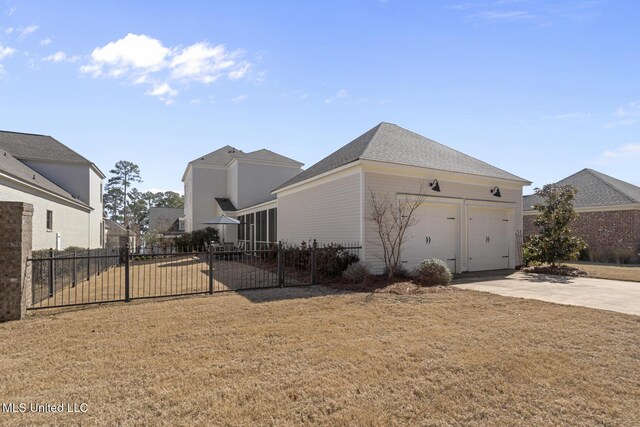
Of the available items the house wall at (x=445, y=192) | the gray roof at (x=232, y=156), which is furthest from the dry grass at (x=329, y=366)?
the gray roof at (x=232, y=156)

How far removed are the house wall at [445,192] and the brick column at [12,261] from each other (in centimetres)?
843

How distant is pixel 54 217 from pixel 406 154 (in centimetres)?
1684

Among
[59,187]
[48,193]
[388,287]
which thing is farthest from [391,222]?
[59,187]

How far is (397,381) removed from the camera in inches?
145

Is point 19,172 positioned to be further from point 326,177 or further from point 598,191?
point 598,191

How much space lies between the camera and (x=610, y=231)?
1903 cm

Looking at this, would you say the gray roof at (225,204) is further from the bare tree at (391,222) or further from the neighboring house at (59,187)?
the bare tree at (391,222)

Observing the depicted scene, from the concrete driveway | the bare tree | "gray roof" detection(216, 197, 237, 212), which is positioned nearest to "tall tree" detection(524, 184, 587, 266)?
A: the concrete driveway

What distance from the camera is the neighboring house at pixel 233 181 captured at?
2616 centimetres

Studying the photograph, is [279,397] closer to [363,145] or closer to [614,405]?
[614,405]

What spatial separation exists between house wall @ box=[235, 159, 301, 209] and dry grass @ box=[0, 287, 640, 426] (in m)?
19.5

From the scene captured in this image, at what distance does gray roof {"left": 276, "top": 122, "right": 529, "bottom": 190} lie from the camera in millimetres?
11555

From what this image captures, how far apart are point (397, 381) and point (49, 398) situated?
141 inches

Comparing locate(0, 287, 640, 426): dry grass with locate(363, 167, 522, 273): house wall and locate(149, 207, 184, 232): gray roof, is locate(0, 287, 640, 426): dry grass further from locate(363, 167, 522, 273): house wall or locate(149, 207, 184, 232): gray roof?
locate(149, 207, 184, 232): gray roof
